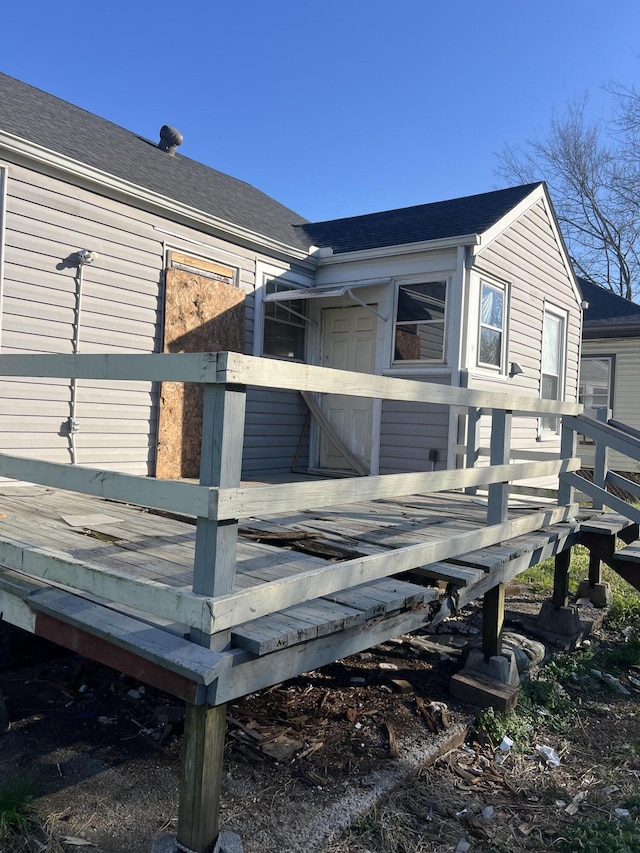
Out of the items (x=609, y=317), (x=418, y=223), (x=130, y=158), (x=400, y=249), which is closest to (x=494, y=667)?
(x=400, y=249)

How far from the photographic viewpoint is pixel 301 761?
3186 millimetres

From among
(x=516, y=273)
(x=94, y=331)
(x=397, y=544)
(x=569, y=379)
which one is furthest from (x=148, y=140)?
(x=397, y=544)

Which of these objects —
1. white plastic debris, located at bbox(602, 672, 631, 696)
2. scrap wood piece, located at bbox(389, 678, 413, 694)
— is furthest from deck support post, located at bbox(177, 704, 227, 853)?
white plastic debris, located at bbox(602, 672, 631, 696)

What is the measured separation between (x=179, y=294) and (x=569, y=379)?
22.9 ft

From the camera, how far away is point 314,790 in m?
2.94

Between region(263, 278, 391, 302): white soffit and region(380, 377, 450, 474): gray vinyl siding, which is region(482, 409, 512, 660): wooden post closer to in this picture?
region(380, 377, 450, 474): gray vinyl siding

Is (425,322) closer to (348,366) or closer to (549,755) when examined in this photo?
(348,366)

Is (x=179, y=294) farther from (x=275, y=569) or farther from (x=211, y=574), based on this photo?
(x=211, y=574)

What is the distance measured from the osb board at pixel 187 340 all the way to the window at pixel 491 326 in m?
3.13

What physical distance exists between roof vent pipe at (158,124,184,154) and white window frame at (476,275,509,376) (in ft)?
17.0

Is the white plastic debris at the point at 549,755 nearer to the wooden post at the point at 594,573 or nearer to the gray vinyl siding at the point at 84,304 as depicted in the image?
the wooden post at the point at 594,573

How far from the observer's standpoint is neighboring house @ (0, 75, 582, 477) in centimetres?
589

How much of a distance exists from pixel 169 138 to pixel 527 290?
5783 millimetres

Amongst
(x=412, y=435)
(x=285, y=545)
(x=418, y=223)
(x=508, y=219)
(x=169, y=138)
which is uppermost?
(x=169, y=138)
